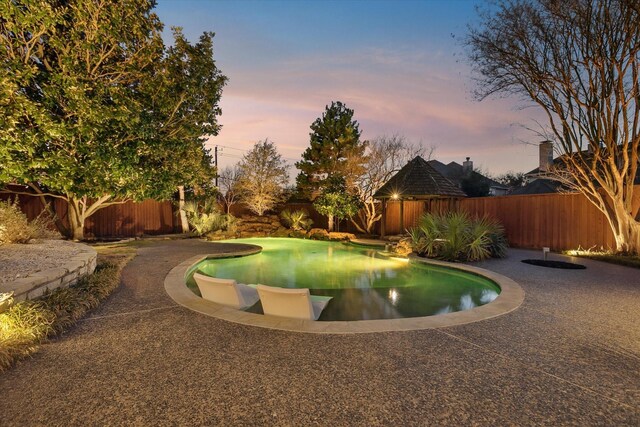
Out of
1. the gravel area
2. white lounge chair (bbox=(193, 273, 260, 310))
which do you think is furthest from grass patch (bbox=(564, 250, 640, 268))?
the gravel area

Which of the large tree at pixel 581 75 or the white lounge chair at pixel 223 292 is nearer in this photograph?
the white lounge chair at pixel 223 292

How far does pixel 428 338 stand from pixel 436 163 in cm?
3339

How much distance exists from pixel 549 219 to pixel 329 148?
1156cm

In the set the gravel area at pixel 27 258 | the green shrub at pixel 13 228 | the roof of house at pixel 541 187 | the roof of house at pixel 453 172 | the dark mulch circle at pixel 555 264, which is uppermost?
the roof of house at pixel 453 172

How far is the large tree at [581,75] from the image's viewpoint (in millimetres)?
8648

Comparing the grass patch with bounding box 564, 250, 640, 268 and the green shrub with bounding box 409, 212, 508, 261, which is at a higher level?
the green shrub with bounding box 409, 212, 508, 261

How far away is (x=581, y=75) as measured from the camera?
9.58m

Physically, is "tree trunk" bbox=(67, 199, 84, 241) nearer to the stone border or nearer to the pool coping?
the stone border

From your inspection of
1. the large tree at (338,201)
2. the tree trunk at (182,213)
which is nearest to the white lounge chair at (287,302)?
the large tree at (338,201)

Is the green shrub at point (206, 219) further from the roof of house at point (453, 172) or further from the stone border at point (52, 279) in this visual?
the roof of house at point (453, 172)

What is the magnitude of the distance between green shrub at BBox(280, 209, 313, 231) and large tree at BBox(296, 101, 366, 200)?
1.74m

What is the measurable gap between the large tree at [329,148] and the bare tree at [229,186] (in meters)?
4.24

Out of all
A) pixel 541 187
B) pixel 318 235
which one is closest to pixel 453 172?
pixel 541 187

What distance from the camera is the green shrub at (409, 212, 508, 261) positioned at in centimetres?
948
